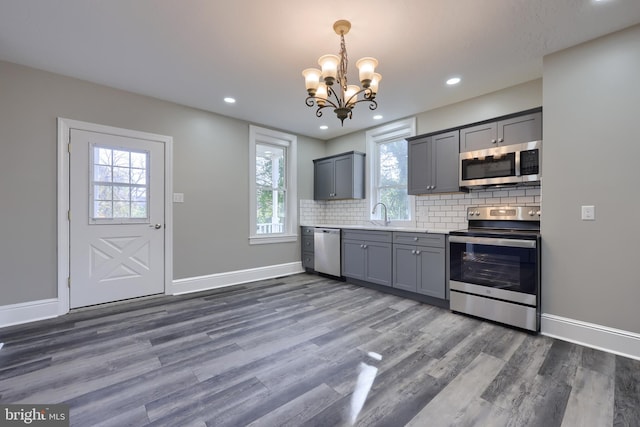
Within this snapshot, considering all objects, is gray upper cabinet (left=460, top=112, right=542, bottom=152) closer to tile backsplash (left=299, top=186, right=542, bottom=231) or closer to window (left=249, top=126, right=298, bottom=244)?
tile backsplash (left=299, top=186, right=542, bottom=231)

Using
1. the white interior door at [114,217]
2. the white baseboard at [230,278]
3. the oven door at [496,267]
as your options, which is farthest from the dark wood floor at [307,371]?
the white baseboard at [230,278]

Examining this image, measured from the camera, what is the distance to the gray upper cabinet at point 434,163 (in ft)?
11.7

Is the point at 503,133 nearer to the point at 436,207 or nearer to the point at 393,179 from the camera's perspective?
the point at 436,207

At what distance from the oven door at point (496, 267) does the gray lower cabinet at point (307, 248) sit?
255 centimetres

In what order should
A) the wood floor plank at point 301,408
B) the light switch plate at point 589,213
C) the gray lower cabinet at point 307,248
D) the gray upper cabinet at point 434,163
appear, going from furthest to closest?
the gray lower cabinet at point 307,248 < the gray upper cabinet at point 434,163 < the light switch plate at point 589,213 < the wood floor plank at point 301,408

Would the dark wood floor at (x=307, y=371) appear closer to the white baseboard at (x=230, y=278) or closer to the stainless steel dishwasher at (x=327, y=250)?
the white baseboard at (x=230, y=278)

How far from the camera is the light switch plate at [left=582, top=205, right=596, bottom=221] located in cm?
244

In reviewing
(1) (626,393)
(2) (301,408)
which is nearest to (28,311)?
(2) (301,408)

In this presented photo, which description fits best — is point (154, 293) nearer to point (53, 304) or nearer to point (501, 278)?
point (53, 304)

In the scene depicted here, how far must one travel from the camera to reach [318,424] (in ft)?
4.92

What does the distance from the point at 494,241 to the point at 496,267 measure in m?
0.27

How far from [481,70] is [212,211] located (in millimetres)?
3898

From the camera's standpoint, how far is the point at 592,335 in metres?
2.40

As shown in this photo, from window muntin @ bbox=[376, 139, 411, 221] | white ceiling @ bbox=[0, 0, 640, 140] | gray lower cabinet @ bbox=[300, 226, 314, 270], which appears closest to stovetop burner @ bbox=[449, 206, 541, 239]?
window muntin @ bbox=[376, 139, 411, 221]
